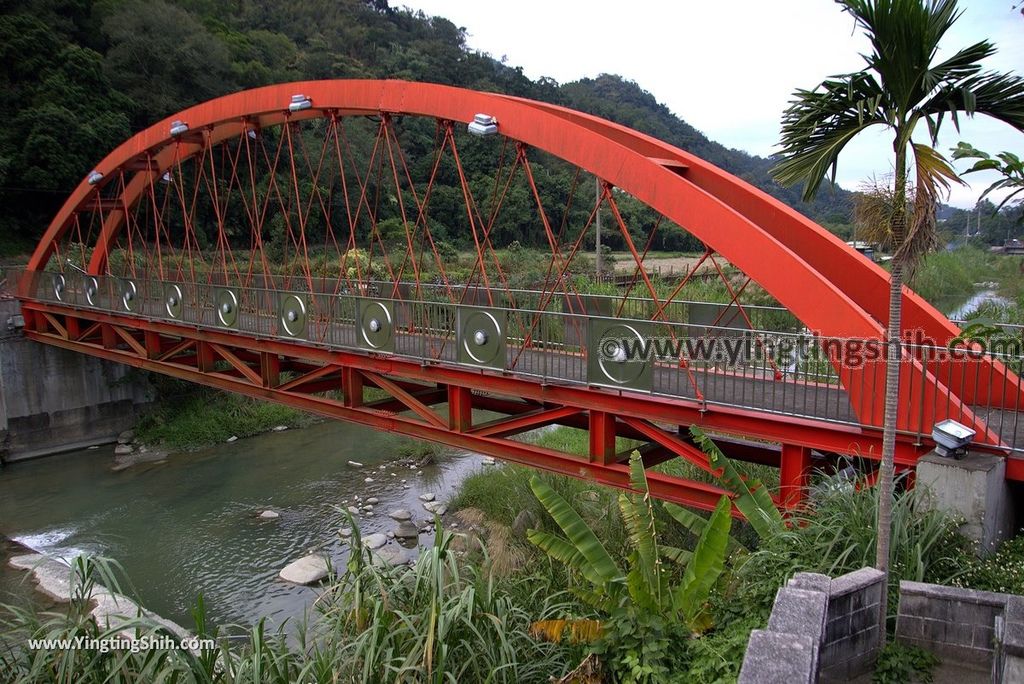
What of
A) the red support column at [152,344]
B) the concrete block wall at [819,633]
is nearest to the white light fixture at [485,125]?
the concrete block wall at [819,633]

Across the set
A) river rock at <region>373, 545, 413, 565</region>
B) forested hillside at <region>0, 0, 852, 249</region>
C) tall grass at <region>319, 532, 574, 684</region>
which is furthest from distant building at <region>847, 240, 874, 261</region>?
forested hillside at <region>0, 0, 852, 249</region>

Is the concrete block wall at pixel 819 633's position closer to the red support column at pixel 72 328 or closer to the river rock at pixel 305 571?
the river rock at pixel 305 571

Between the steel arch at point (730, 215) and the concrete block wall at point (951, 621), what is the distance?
1.60m

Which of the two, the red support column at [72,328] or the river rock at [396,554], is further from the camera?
the red support column at [72,328]

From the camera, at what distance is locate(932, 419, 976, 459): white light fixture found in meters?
5.12

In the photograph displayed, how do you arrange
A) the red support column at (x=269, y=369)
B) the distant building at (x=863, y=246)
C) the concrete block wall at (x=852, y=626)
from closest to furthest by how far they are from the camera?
the concrete block wall at (x=852, y=626) → the distant building at (x=863, y=246) → the red support column at (x=269, y=369)

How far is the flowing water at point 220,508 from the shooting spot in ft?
36.1

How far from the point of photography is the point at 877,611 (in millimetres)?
4391

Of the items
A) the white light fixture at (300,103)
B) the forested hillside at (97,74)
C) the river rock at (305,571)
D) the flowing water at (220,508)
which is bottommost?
the flowing water at (220,508)

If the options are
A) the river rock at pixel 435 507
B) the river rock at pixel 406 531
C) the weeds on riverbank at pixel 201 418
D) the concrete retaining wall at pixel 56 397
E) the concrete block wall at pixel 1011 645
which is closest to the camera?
the concrete block wall at pixel 1011 645

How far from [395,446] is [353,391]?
696 cm

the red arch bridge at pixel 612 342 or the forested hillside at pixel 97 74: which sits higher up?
the forested hillside at pixel 97 74

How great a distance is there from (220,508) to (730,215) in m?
11.3

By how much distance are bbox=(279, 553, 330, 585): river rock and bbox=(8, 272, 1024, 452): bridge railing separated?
3384mm
